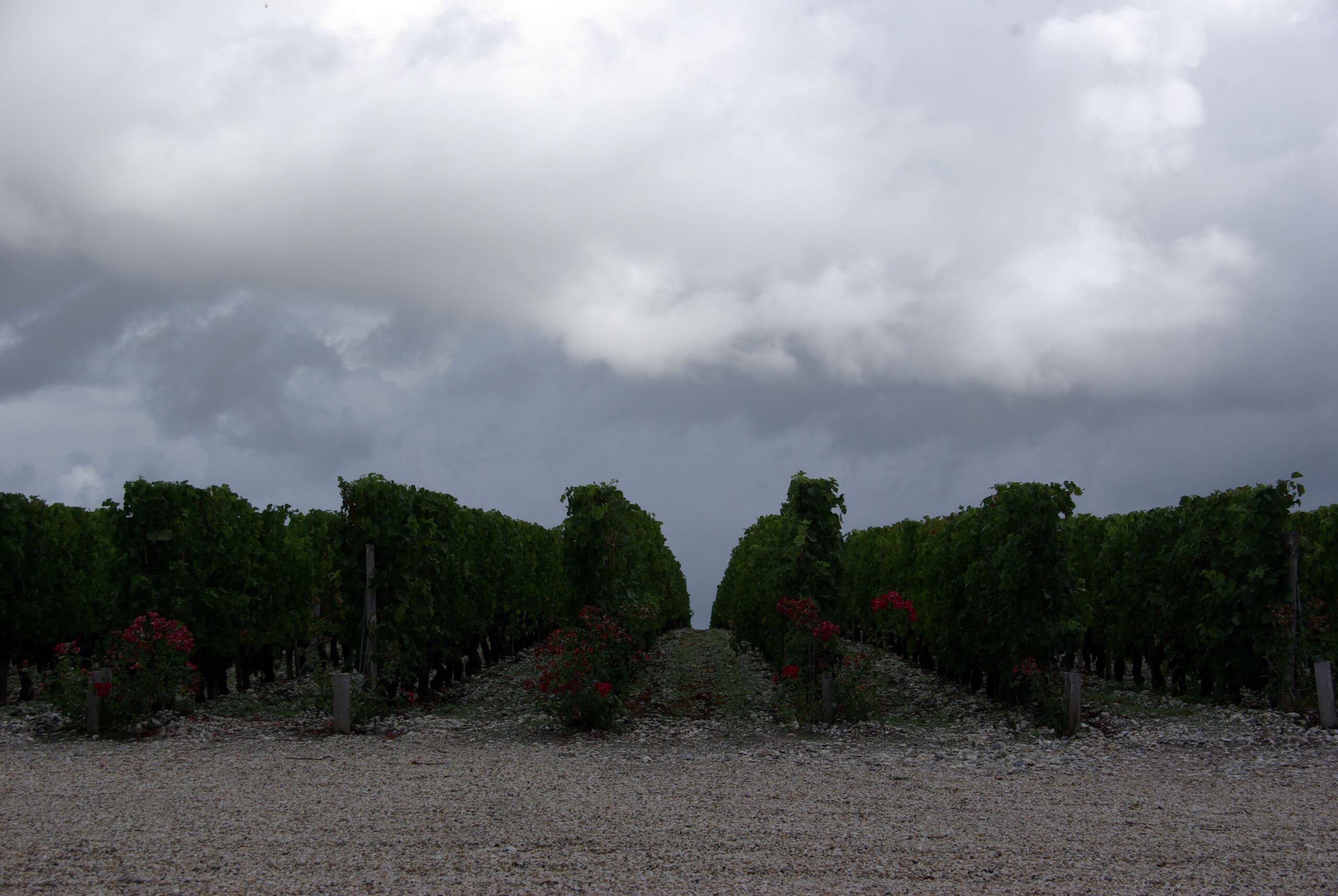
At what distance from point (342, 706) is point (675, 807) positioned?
6.54 meters

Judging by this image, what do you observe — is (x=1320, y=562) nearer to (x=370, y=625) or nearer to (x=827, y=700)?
(x=827, y=700)

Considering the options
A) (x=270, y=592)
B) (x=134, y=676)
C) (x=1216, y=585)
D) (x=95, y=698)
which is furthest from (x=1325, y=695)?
(x=270, y=592)

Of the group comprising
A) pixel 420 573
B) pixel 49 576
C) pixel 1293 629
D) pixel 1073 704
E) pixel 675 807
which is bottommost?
pixel 675 807

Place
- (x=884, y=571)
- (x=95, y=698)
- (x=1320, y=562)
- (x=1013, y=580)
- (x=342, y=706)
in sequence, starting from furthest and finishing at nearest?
(x=884, y=571), (x=1320, y=562), (x=1013, y=580), (x=342, y=706), (x=95, y=698)

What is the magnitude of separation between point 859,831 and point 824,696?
6.53 metres

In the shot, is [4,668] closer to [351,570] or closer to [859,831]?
[351,570]

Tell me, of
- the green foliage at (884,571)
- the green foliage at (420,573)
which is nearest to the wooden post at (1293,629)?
the green foliage at (884,571)

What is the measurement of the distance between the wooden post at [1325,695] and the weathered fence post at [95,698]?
651 inches

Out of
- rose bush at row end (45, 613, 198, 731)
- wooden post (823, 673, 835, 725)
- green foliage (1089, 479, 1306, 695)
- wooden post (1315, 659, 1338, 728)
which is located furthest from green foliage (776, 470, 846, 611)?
rose bush at row end (45, 613, 198, 731)

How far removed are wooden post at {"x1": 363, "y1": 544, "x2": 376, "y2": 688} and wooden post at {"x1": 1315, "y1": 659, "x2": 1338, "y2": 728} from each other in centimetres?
1333

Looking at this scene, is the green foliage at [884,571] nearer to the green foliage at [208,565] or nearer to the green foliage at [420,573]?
the green foliage at [420,573]

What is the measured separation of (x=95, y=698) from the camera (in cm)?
1260

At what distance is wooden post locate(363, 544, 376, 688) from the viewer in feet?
45.8

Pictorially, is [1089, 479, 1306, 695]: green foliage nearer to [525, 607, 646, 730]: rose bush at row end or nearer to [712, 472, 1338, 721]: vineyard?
[712, 472, 1338, 721]: vineyard
